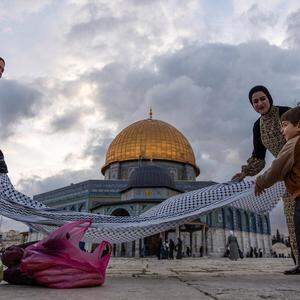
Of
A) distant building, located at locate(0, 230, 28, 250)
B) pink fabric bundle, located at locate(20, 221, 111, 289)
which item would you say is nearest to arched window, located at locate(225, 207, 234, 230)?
distant building, located at locate(0, 230, 28, 250)

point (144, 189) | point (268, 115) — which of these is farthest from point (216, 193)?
point (144, 189)

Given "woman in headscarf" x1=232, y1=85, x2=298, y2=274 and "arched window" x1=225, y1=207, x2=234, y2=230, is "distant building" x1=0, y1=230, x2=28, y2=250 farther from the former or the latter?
"woman in headscarf" x1=232, y1=85, x2=298, y2=274

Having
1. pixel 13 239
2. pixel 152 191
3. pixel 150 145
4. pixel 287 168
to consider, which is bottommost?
pixel 287 168

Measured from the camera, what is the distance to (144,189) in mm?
29891

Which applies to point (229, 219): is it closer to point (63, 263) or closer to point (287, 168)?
point (287, 168)

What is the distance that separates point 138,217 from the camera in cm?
427

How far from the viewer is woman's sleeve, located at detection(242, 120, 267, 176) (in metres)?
4.66

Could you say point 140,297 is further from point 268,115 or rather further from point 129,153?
point 129,153

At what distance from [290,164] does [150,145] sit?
37.2 metres

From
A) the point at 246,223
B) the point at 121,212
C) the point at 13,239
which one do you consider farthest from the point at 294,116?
the point at 13,239

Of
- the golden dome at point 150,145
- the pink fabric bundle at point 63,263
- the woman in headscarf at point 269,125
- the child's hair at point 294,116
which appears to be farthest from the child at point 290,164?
the golden dome at point 150,145

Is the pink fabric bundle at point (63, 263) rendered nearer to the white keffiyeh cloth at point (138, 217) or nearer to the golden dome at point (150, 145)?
the white keffiyeh cloth at point (138, 217)

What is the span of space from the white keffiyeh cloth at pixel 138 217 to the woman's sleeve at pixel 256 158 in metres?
0.28

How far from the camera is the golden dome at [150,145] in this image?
39741 millimetres
